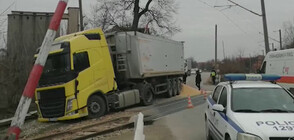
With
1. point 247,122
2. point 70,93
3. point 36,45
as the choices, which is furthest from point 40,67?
point 36,45

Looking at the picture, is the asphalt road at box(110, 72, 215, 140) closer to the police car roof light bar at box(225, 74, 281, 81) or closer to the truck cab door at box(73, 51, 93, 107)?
the police car roof light bar at box(225, 74, 281, 81)

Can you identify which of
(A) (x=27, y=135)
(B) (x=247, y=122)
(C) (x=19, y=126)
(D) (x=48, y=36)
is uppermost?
(D) (x=48, y=36)

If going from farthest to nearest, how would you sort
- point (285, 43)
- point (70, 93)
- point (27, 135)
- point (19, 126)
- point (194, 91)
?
point (285, 43) < point (194, 91) < point (70, 93) < point (27, 135) < point (19, 126)

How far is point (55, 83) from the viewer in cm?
1280

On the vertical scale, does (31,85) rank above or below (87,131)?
above

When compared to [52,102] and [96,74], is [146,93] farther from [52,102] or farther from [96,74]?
[52,102]

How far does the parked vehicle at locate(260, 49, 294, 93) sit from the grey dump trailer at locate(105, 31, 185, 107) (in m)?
5.99

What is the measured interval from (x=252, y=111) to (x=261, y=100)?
467 mm

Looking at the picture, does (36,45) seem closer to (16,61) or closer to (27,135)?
(16,61)

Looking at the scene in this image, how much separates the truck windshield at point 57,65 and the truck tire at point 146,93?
5499 millimetres

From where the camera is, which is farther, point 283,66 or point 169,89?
point 169,89

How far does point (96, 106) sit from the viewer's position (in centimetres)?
1384

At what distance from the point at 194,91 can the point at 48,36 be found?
23.1 meters

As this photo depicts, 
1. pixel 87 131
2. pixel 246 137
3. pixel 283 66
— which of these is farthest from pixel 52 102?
pixel 283 66
